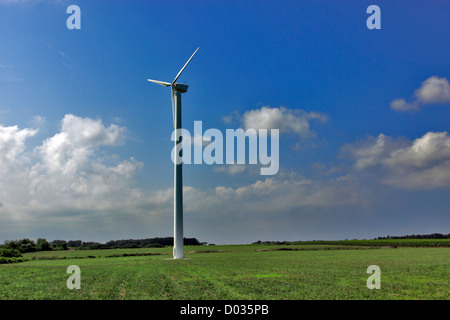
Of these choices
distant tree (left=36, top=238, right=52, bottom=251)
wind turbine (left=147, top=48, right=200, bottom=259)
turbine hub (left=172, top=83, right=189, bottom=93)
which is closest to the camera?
wind turbine (left=147, top=48, right=200, bottom=259)

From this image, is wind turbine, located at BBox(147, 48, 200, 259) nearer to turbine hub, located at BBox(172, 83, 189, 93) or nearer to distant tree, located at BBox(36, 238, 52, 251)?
turbine hub, located at BBox(172, 83, 189, 93)

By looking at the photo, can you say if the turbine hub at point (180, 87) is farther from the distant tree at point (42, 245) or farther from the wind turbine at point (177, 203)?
the distant tree at point (42, 245)

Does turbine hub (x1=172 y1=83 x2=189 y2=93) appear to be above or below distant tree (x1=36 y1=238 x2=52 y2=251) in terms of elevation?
above

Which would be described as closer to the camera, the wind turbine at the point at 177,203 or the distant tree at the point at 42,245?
the wind turbine at the point at 177,203

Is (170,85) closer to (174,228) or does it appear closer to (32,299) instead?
(174,228)

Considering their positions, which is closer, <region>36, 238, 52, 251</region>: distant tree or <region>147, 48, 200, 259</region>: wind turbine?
<region>147, 48, 200, 259</region>: wind turbine

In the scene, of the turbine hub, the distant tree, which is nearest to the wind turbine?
the turbine hub

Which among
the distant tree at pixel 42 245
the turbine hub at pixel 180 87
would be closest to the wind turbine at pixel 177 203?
the turbine hub at pixel 180 87

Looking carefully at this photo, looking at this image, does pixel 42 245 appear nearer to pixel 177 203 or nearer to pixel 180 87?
pixel 177 203

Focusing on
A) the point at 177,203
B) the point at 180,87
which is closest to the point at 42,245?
the point at 177,203

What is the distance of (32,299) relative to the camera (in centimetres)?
2502
